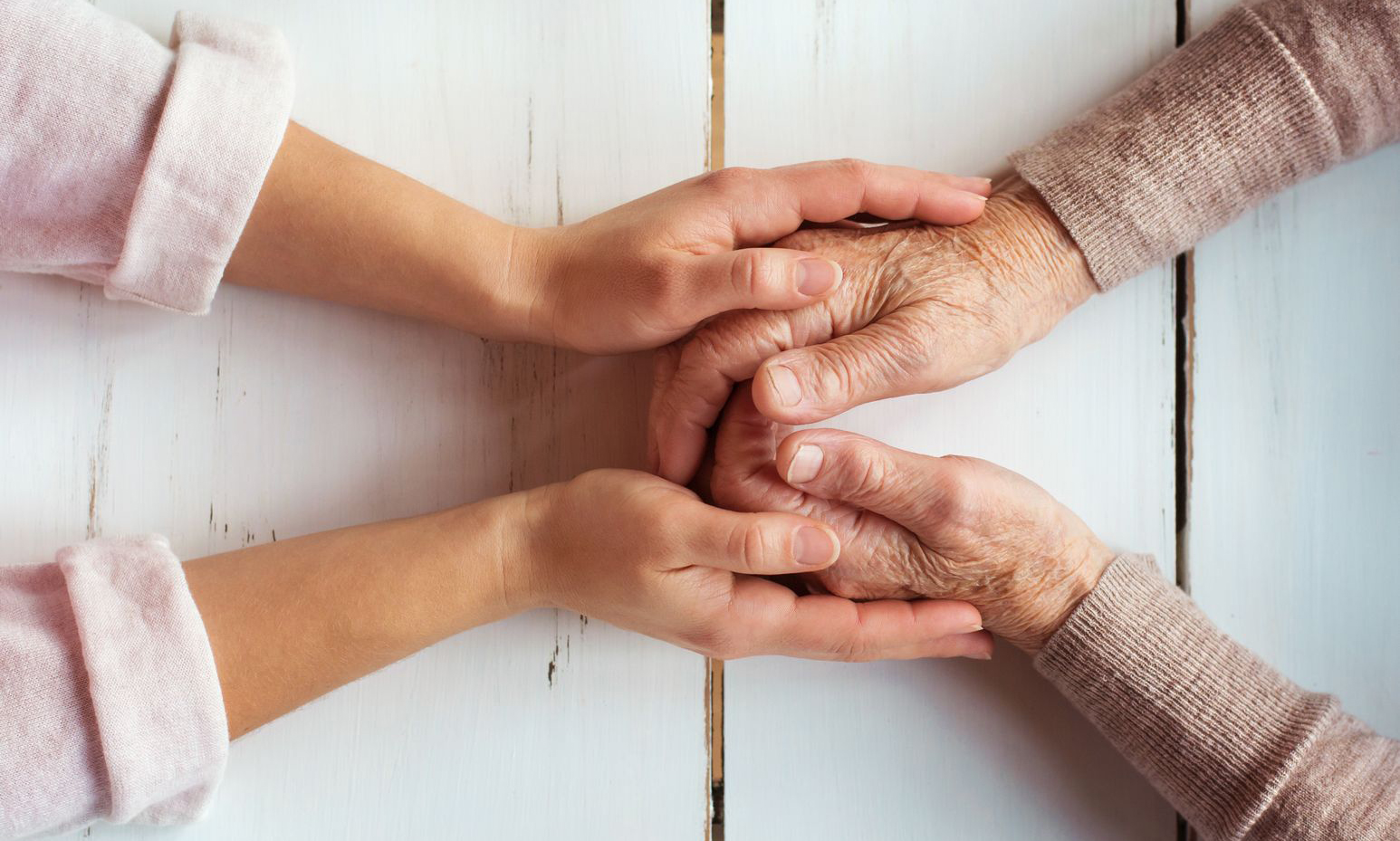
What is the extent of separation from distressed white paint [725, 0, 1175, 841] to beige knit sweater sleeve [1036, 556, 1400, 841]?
90 millimetres

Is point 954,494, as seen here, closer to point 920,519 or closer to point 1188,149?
point 920,519

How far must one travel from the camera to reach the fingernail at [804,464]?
0.73 meters

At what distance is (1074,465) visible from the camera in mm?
922

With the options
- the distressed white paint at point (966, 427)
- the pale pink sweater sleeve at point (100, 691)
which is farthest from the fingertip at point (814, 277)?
the pale pink sweater sleeve at point (100, 691)

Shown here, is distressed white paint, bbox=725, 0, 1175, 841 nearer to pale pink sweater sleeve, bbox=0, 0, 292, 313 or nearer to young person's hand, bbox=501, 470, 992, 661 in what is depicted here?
young person's hand, bbox=501, 470, 992, 661

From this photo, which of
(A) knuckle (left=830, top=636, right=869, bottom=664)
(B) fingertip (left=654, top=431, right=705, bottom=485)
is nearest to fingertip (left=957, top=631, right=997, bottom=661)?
(A) knuckle (left=830, top=636, right=869, bottom=664)

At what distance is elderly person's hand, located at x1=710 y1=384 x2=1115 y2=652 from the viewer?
76cm

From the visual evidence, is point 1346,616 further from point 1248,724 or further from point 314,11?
point 314,11

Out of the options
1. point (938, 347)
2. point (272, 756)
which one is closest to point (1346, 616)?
point (938, 347)

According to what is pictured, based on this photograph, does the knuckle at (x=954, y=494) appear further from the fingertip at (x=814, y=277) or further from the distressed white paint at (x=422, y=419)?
the distressed white paint at (x=422, y=419)

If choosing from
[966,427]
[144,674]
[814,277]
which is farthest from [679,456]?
[144,674]

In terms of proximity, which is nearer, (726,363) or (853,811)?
(726,363)

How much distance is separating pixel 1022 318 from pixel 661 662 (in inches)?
19.5

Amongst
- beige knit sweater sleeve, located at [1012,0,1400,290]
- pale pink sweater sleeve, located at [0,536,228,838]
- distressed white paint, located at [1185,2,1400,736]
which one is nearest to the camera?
pale pink sweater sleeve, located at [0,536,228,838]
